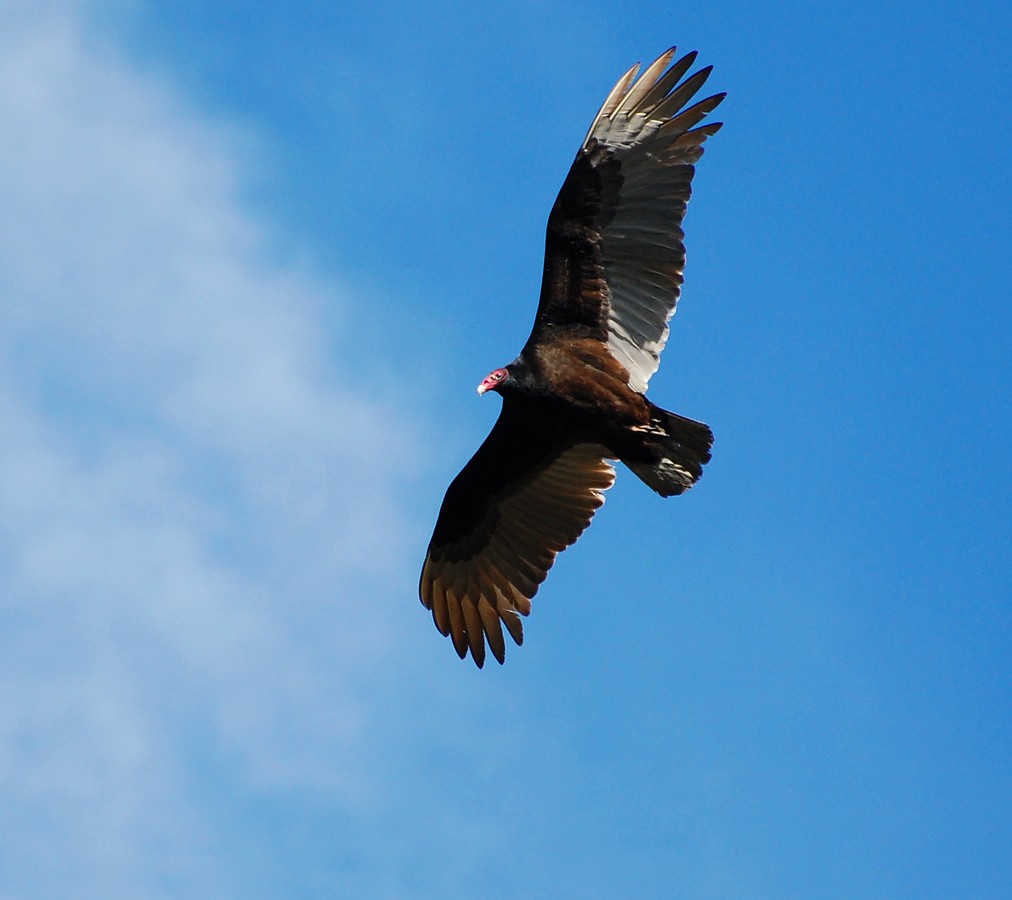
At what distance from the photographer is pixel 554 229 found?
8.38 meters

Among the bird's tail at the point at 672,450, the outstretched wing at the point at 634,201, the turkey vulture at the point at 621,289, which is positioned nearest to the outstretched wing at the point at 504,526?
the turkey vulture at the point at 621,289

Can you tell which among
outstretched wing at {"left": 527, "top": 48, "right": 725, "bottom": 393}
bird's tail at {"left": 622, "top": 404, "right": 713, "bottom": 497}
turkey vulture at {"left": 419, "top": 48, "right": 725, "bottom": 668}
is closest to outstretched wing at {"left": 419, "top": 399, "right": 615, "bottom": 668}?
turkey vulture at {"left": 419, "top": 48, "right": 725, "bottom": 668}

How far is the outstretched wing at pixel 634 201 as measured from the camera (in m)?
8.30

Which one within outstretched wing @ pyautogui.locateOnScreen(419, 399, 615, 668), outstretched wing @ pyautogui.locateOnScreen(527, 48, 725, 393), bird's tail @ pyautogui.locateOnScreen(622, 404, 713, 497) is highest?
outstretched wing @ pyautogui.locateOnScreen(527, 48, 725, 393)

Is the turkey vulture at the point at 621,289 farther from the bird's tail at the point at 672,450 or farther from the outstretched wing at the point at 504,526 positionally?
the outstretched wing at the point at 504,526

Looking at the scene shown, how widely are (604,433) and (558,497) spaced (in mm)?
806

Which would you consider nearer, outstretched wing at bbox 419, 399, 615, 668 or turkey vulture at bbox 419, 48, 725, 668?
turkey vulture at bbox 419, 48, 725, 668

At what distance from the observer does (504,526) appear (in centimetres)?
941

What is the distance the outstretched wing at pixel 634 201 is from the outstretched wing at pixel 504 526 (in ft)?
3.11

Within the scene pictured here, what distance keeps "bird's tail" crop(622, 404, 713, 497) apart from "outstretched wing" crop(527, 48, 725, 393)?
11.6 inches

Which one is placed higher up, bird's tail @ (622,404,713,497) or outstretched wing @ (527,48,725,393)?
outstretched wing @ (527,48,725,393)

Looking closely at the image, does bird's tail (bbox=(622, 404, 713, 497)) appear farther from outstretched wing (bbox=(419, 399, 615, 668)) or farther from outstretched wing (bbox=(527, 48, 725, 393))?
outstretched wing (bbox=(419, 399, 615, 668))

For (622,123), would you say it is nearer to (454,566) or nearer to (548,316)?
(548,316)

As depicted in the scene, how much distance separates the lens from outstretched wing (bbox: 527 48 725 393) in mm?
8297
